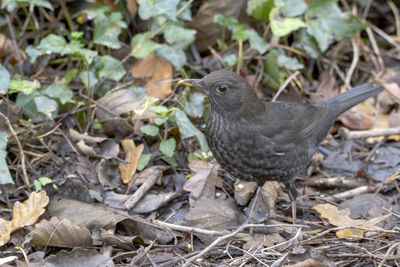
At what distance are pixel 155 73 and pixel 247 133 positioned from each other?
180 centimetres

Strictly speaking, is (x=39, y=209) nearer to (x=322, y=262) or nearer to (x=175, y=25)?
(x=322, y=262)

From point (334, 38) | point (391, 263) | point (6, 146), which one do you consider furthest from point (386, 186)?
point (6, 146)

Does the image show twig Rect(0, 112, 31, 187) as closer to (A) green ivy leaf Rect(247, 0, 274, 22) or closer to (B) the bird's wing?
(B) the bird's wing

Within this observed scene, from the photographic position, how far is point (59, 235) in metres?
3.71

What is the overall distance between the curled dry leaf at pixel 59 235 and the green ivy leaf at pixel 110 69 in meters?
1.95

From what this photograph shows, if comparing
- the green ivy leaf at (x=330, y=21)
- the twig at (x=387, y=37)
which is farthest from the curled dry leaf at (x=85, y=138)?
the twig at (x=387, y=37)

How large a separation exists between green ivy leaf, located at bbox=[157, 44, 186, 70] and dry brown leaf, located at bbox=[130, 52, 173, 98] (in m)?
0.07

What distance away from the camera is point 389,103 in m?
6.20

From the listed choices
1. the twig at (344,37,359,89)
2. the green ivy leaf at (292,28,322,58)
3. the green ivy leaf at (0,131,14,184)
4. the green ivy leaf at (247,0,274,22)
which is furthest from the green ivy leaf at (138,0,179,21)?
the twig at (344,37,359,89)

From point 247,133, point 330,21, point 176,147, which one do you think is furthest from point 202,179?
point 330,21

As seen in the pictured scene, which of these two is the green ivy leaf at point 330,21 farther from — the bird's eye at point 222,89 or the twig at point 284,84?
the bird's eye at point 222,89

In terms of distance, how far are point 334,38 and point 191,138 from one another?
260 cm

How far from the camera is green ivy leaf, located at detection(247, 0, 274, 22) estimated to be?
587 cm

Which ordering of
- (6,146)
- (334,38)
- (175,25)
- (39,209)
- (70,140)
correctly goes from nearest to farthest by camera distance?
(39,209)
(6,146)
(70,140)
(175,25)
(334,38)
